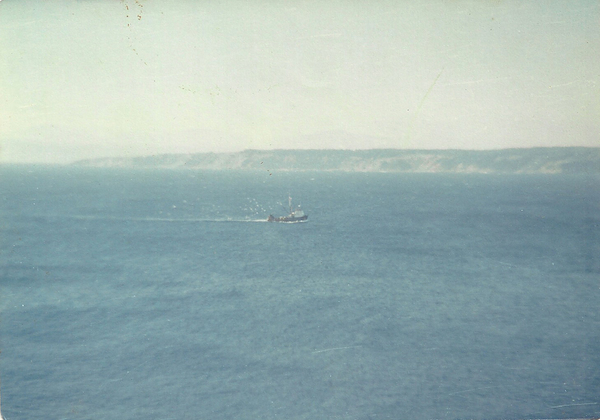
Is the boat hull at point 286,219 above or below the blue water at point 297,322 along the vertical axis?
above

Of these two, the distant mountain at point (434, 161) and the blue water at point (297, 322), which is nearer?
the blue water at point (297, 322)

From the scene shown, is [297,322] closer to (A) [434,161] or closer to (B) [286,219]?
(B) [286,219]

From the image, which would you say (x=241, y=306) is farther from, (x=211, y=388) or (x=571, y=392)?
(x=571, y=392)

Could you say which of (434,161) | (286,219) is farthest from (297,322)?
(434,161)

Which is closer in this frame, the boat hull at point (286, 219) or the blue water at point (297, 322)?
the blue water at point (297, 322)

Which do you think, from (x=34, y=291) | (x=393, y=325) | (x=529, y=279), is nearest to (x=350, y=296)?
(x=393, y=325)

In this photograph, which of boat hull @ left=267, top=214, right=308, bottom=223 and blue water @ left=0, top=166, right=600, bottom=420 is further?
boat hull @ left=267, top=214, right=308, bottom=223

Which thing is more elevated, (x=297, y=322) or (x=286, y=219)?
(x=286, y=219)

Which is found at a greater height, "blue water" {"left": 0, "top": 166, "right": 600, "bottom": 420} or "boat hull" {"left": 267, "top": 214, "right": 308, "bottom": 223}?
"boat hull" {"left": 267, "top": 214, "right": 308, "bottom": 223}
